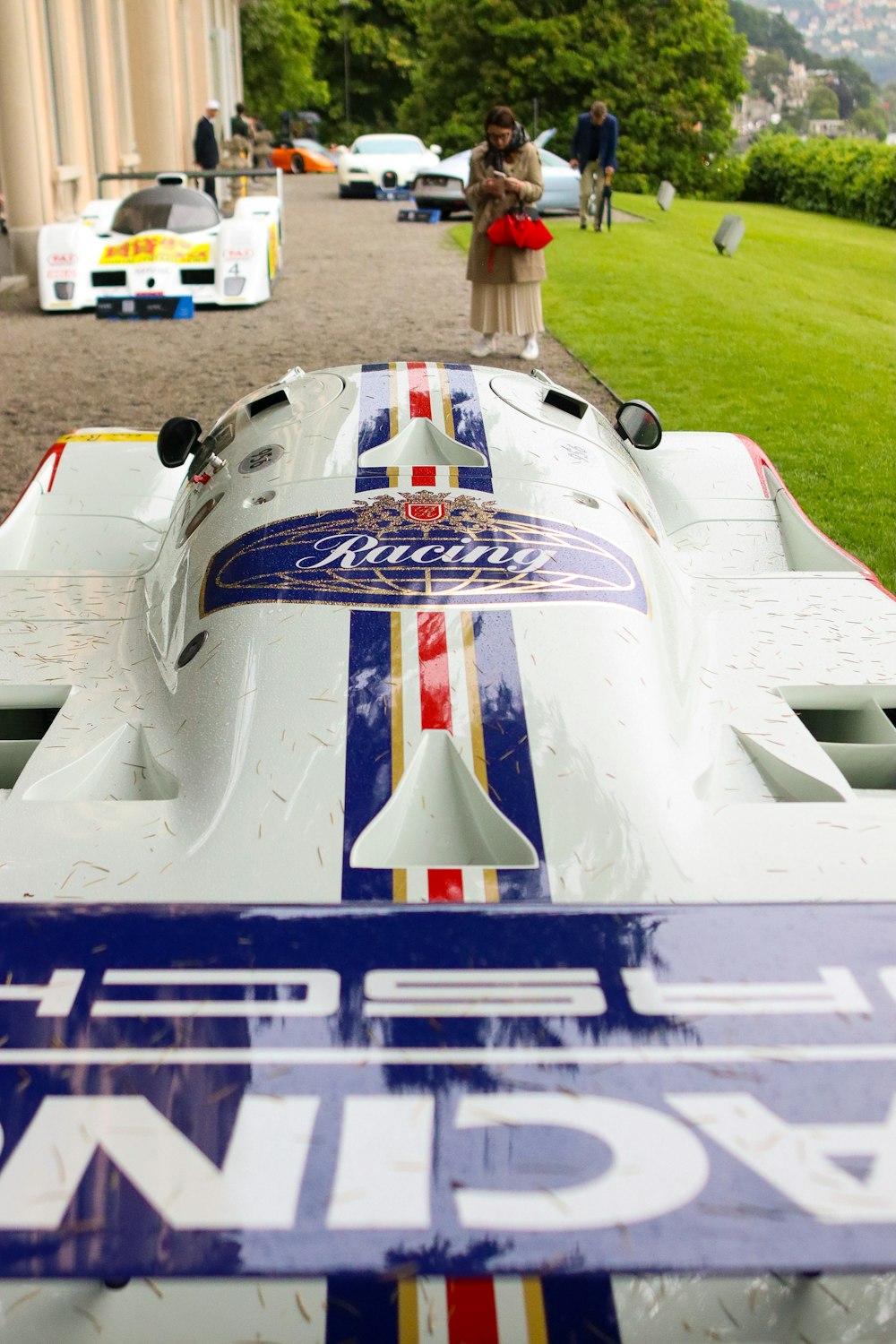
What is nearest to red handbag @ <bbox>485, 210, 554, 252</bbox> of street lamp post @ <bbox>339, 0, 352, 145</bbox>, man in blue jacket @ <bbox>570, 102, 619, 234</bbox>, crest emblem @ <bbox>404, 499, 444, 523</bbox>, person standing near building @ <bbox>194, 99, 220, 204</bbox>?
crest emblem @ <bbox>404, 499, 444, 523</bbox>

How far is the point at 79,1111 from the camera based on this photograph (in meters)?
1.35

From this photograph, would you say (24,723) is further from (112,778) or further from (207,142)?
(207,142)

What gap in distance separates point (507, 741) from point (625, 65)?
33.1m

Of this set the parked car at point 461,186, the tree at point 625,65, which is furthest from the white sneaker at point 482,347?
the tree at point 625,65

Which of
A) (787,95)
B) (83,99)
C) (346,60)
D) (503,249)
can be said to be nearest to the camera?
(503,249)

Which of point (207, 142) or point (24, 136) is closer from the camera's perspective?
point (24, 136)

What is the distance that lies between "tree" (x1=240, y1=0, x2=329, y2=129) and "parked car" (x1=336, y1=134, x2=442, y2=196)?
1885 cm

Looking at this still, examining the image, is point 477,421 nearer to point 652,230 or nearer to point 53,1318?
point 53,1318

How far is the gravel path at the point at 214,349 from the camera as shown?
8133 mm

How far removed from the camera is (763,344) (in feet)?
35.7

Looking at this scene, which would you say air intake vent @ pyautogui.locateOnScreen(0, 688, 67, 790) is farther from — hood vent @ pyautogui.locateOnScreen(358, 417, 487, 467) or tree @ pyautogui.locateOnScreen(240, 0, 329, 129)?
tree @ pyautogui.locateOnScreen(240, 0, 329, 129)

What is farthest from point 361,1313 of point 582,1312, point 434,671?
point 434,671

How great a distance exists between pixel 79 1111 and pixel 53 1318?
302mm

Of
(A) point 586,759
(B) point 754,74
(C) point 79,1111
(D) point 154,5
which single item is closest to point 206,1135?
(C) point 79,1111
